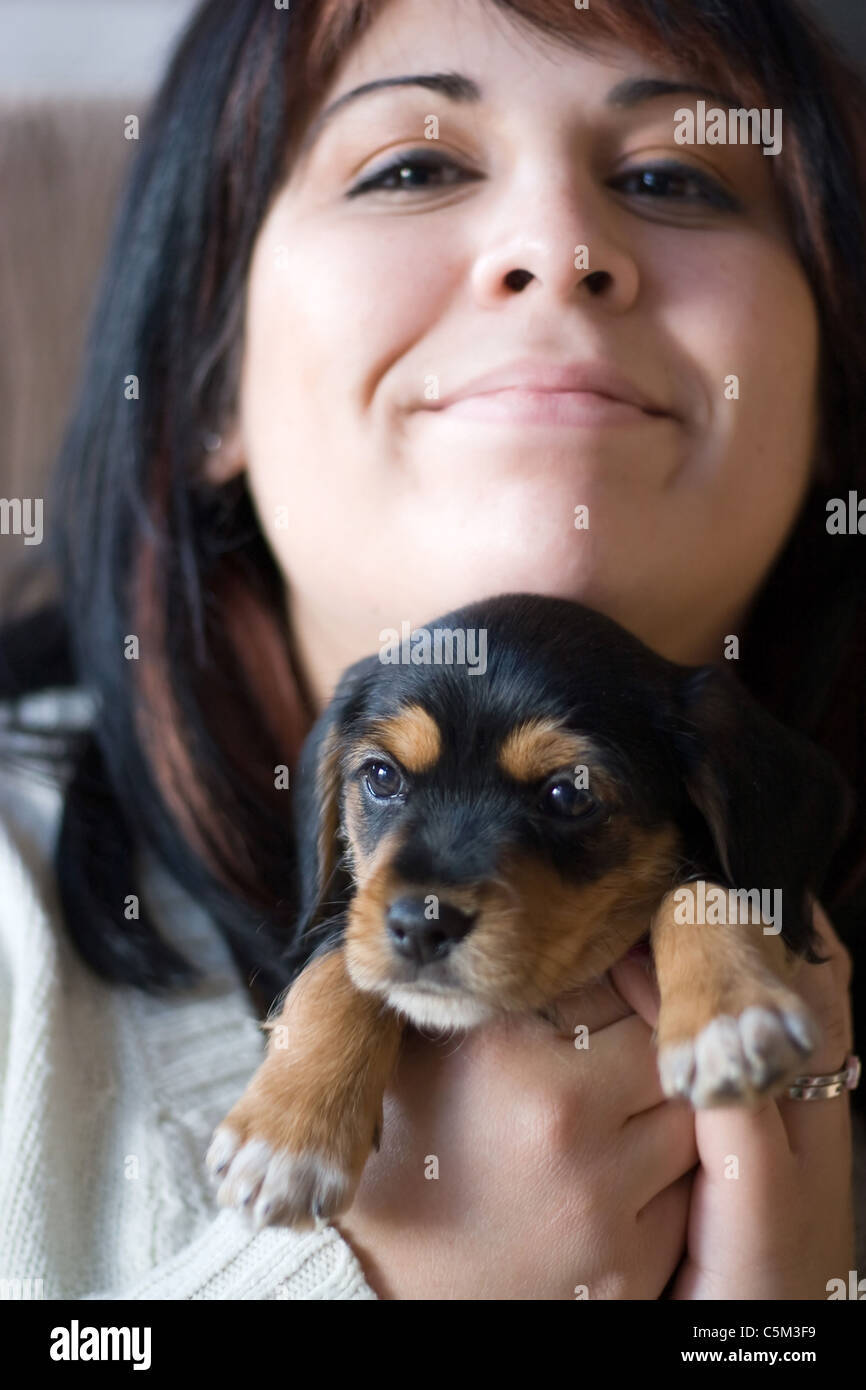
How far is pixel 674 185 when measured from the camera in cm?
179

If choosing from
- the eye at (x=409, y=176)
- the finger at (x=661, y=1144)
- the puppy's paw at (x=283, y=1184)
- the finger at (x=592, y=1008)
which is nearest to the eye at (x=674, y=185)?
the eye at (x=409, y=176)

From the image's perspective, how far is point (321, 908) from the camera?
1637 mm

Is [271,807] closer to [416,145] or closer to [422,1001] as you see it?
[422,1001]

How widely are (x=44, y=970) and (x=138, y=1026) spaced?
183mm

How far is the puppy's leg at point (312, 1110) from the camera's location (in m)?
1.33

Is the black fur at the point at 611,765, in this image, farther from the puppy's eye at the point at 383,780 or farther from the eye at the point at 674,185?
the eye at the point at 674,185

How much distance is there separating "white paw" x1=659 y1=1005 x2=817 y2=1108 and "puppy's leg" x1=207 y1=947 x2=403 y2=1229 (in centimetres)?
38

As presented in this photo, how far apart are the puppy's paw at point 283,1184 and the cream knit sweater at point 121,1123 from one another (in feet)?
0.62

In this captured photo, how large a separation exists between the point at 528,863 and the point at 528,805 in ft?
0.27

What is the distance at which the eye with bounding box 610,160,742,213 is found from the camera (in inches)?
69.1

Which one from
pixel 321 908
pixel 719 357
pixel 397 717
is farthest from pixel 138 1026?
pixel 719 357
